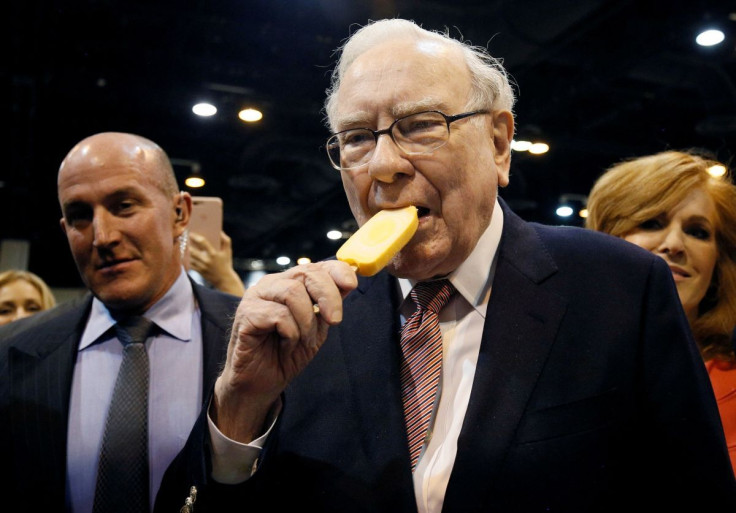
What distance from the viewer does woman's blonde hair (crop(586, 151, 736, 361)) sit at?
238 centimetres

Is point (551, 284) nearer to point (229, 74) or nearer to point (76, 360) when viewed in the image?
point (76, 360)

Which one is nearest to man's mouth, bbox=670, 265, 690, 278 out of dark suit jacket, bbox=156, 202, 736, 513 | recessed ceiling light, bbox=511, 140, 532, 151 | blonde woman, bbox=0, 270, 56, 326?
dark suit jacket, bbox=156, 202, 736, 513

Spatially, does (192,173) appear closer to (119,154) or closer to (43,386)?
(119,154)

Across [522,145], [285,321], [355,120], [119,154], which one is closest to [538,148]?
[522,145]

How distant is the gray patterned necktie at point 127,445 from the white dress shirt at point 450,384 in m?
0.54

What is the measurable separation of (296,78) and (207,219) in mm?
3318

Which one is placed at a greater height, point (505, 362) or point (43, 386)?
point (43, 386)

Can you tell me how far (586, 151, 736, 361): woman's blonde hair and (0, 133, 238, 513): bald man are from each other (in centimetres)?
143

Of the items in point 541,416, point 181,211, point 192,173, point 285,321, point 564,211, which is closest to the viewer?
point 285,321

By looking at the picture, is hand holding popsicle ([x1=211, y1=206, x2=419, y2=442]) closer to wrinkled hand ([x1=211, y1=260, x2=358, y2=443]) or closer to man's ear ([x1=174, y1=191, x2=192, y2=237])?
wrinkled hand ([x1=211, y1=260, x2=358, y2=443])

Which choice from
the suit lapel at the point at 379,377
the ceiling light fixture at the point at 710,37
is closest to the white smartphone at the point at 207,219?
the suit lapel at the point at 379,377

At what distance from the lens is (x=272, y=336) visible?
1.41m

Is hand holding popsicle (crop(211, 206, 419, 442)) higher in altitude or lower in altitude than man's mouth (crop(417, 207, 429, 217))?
lower

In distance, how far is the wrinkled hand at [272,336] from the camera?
1.26m
